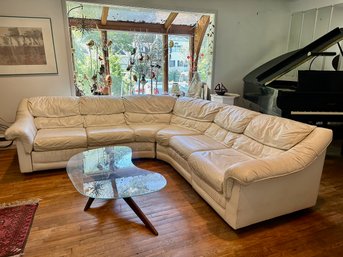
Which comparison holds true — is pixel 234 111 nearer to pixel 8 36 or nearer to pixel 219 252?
pixel 219 252

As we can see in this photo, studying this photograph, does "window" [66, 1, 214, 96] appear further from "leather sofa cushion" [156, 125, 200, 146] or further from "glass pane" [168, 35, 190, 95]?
"leather sofa cushion" [156, 125, 200, 146]

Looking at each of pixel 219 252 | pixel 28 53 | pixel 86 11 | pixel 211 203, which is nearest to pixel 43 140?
pixel 28 53

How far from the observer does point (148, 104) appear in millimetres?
3914

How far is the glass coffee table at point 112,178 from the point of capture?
6.32ft

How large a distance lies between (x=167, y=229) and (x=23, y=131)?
6.61 feet

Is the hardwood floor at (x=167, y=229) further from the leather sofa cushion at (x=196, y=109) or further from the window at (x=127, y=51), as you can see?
the window at (x=127, y=51)

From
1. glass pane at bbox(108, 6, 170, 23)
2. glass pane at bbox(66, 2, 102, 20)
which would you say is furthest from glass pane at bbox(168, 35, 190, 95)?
glass pane at bbox(66, 2, 102, 20)

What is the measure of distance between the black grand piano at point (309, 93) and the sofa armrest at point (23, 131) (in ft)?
10.7

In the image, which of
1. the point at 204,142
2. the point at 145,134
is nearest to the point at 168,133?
the point at 145,134

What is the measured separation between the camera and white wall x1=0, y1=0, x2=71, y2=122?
3555 millimetres

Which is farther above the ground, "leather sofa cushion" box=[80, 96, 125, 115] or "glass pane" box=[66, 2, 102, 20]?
"glass pane" box=[66, 2, 102, 20]

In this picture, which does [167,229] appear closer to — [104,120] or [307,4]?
[104,120]

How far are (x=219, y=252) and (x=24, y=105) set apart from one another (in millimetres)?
3238

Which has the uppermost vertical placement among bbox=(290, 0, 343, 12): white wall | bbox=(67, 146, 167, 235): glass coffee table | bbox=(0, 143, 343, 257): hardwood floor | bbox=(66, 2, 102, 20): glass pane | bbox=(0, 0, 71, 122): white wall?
bbox=(290, 0, 343, 12): white wall
